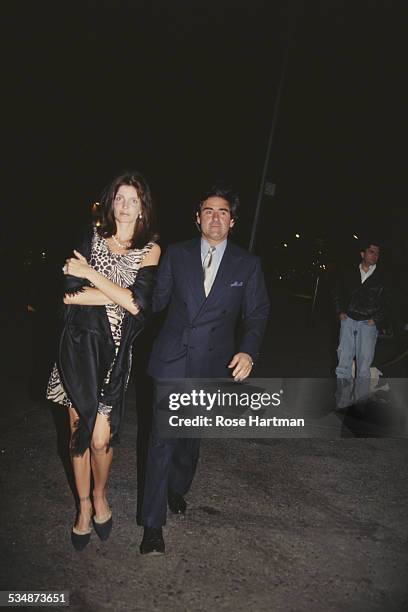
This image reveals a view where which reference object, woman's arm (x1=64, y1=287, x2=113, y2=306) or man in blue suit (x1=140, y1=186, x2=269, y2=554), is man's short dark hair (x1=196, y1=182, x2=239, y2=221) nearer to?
man in blue suit (x1=140, y1=186, x2=269, y2=554)

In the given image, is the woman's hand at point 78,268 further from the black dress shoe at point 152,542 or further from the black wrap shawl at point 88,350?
the black dress shoe at point 152,542

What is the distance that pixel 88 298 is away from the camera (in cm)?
317

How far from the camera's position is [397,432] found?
601cm

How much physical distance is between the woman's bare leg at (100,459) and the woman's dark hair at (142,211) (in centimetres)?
108

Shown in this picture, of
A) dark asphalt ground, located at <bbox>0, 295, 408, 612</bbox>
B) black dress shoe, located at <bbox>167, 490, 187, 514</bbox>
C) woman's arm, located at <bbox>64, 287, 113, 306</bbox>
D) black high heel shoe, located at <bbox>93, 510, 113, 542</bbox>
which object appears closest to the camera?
dark asphalt ground, located at <bbox>0, 295, 408, 612</bbox>

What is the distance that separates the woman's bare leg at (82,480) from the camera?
3.38 meters

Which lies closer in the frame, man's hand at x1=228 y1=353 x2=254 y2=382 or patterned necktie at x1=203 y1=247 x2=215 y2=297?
man's hand at x1=228 y1=353 x2=254 y2=382

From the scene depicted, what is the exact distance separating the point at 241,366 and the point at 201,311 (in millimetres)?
432

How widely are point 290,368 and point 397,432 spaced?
335 centimetres

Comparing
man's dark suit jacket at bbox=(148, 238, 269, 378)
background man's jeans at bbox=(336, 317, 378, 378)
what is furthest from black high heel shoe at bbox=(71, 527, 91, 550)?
background man's jeans at bbox=(336, 317, 378, 378)

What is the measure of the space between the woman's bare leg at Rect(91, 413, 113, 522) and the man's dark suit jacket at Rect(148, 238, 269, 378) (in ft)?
1.53

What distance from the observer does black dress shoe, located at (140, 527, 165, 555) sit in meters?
3.34

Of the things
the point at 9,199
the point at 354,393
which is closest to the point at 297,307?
the point at 9,199

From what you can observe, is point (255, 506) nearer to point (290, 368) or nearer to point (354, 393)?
point (354, 393)
